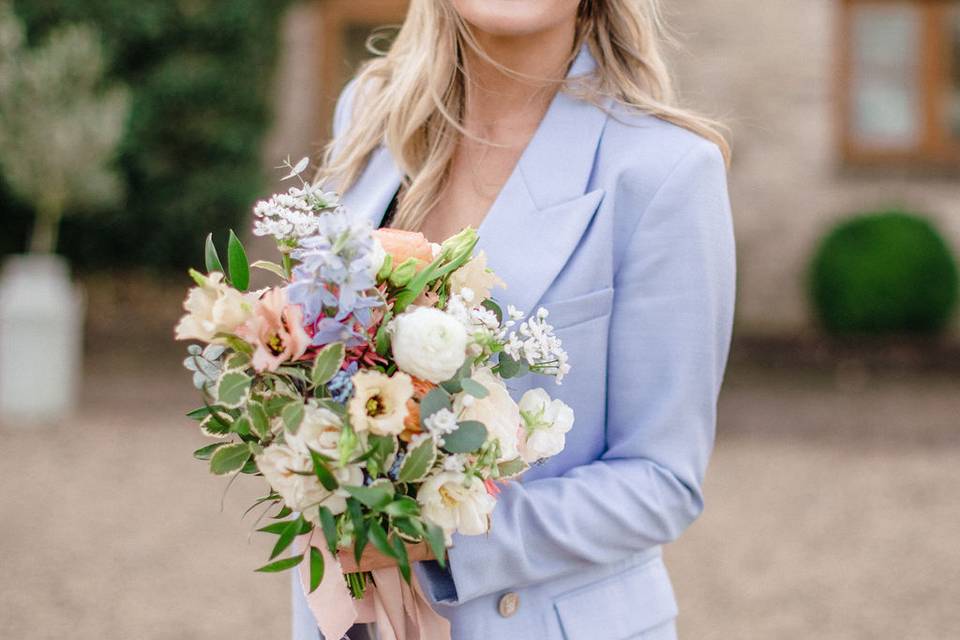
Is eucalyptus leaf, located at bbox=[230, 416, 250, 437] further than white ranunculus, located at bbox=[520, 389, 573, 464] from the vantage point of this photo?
No

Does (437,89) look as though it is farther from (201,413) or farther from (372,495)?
(372,495)

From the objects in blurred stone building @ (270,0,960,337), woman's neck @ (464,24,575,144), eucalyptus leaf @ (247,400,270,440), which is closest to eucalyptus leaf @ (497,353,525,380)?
eucalyptus leaf @ (247,400,270,440)

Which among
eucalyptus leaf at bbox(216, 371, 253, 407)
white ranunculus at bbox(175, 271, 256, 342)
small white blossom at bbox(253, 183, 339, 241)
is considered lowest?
eucalyptus leaf at bbox(216, 371, 253, 407)

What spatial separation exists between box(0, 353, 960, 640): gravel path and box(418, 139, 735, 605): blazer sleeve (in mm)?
3665

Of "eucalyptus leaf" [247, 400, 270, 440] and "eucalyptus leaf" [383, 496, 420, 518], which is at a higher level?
"eucalyptus leaf" [247, 400, 270, 440]

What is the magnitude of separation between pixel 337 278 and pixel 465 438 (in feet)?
0.83

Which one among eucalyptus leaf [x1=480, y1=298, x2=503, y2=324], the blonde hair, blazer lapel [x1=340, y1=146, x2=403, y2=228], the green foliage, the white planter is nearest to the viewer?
eucalyptus leaf [x1=480, y1=298, x2=503, y2=324]

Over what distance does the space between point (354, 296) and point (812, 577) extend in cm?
492

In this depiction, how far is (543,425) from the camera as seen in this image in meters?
1.66

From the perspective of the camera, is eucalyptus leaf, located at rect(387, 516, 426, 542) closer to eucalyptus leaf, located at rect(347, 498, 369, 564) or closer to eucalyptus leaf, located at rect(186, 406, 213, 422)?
eucalyptus leaf, located at rect(347, 498, 369, 564)

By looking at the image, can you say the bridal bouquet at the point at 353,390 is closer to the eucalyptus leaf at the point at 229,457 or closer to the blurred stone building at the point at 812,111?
the eucalyptus leaf at the point at 229,457

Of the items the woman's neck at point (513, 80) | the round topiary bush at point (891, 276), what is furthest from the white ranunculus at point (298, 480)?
the round topiary bush at point (891, 276)

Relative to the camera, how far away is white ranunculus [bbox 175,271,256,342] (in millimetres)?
1518

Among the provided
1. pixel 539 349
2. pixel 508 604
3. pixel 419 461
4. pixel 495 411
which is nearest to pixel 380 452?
pixel 419 461
